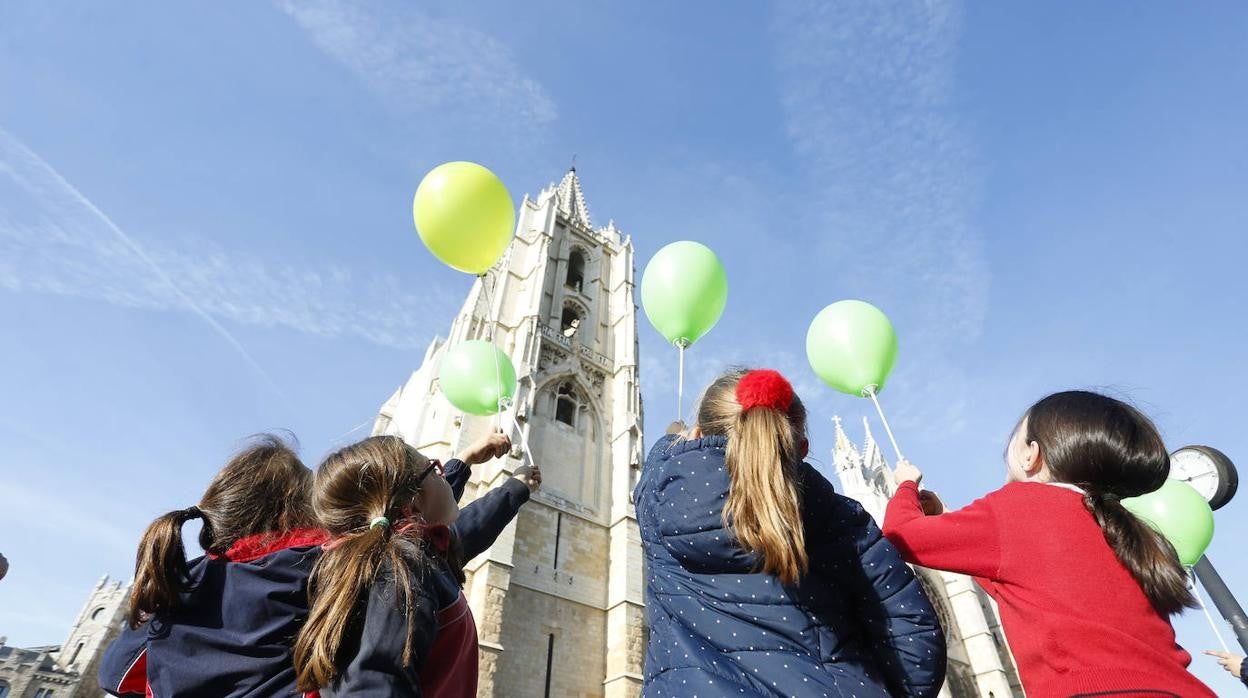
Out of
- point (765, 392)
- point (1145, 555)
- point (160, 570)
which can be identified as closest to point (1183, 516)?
point (1145, 555)

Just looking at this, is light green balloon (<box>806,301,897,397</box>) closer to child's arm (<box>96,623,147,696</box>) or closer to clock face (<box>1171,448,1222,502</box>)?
child's arm (<box>96,623,147,696</box>)

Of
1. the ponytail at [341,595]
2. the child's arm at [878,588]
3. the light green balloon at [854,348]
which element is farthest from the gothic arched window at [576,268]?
the ponytail at [341,595]

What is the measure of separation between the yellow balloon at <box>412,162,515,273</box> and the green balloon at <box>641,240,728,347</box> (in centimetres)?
147

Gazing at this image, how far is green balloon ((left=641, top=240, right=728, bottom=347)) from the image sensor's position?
5234 millimetres

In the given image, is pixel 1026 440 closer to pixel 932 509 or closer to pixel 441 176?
pixel 932 509

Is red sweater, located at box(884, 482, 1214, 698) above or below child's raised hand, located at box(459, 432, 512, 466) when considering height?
below

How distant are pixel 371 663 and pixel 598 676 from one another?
43.5 ft

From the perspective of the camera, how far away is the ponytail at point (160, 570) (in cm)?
174

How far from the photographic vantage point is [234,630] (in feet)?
5.89

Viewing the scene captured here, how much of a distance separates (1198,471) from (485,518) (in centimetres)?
730

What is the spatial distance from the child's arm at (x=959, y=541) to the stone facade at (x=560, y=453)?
715 cm

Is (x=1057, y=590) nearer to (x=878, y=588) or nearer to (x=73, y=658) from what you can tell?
(x=878, y=588)

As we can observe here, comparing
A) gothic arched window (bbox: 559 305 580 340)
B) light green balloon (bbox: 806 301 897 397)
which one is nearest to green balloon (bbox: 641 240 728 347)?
light green balloon (bbox: 806 301 897 397)

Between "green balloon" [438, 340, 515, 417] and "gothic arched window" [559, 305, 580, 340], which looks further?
"gothic arched window" [559, 305, 580, 340]
